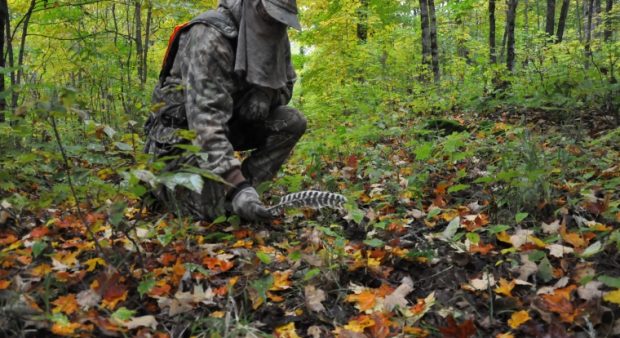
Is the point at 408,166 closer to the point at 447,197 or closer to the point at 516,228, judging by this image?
the point at 447,197

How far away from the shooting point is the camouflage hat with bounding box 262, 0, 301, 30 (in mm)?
2900

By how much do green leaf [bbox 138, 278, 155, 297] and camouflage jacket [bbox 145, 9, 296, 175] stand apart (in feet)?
3.25

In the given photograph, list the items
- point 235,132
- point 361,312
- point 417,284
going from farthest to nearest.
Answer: point 235,132 → point 417,284 → point 361,312

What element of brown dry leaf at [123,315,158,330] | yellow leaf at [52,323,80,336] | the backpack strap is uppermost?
the backpack strap

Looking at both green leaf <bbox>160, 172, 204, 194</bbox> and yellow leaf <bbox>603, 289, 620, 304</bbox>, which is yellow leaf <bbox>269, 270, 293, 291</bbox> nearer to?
green leaf <bbox>160, 172, 204, 194</bbox>

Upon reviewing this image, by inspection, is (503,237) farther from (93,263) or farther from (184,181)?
(93,263)

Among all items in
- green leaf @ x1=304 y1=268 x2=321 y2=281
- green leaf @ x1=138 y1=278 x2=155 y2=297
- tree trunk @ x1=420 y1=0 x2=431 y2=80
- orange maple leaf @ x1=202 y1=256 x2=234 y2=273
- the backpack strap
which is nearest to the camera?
green leaf @ x1=138 y1=278 x2=155 y2=297

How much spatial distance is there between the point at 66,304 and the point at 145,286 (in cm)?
29

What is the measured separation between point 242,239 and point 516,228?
1558 millimetres

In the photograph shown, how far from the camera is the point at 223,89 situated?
308 cm

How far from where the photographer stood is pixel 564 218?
247cm

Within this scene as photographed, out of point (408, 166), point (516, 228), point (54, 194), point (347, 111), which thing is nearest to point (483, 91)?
point (347, 111)

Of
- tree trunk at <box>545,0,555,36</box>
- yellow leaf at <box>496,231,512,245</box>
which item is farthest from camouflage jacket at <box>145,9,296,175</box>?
tree trunk at <box>545,0,555,36</box>

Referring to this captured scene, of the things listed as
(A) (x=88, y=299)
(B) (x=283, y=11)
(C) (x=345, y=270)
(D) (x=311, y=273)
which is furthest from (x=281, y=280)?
(B) (x=283, y=11)
